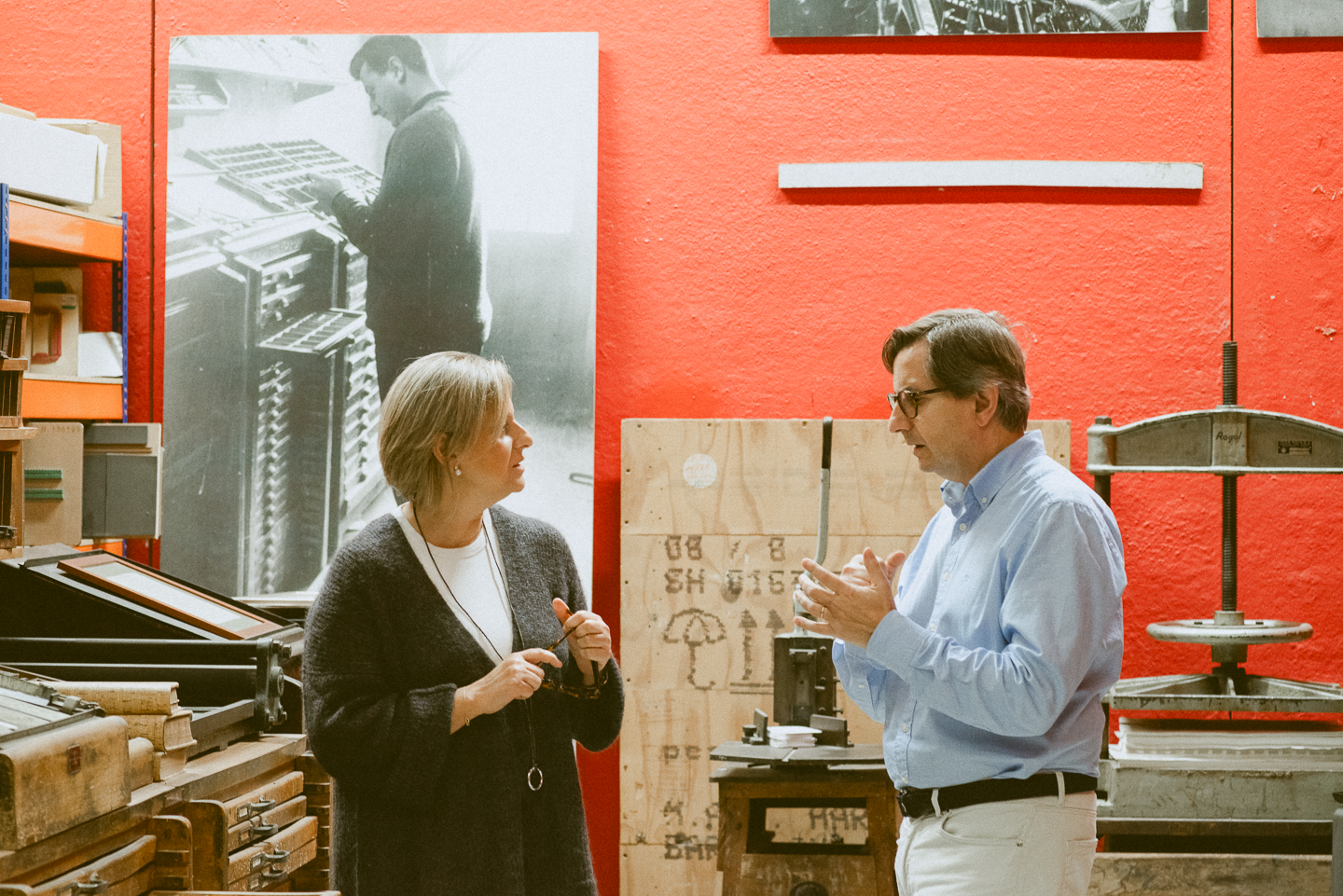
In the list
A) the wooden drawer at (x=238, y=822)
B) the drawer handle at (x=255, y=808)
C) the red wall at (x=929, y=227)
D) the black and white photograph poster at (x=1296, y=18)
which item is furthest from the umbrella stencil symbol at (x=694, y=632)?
the black and white photograph poster at (x=1296, y=18)

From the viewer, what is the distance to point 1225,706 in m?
2.98

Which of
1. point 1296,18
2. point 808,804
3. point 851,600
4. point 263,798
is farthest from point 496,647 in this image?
point 1296,18

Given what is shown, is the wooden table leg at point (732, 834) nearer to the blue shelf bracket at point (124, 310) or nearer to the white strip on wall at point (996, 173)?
the white strip on wall at point (996, 173)

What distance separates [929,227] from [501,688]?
7.43 ft

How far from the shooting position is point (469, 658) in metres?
1.90

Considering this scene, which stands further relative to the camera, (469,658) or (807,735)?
(807,735)

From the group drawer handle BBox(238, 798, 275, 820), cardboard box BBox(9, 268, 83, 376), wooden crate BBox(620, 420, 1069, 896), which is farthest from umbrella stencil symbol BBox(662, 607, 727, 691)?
cardboard box BBox(9, 268, 83, 376)

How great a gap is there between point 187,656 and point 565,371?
4.49ft

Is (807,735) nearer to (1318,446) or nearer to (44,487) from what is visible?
(1318,446)

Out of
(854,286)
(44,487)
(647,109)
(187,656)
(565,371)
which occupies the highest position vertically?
(647,109)

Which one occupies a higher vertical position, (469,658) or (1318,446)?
(1318,446)

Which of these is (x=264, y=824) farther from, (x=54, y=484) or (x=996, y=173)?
(x=996, y=173)

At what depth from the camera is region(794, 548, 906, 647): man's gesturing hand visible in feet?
5.66

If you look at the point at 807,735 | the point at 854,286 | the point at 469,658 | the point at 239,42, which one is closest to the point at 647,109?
the point at 854,286
